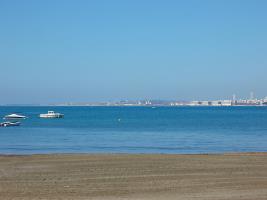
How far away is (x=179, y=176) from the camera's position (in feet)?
75.9

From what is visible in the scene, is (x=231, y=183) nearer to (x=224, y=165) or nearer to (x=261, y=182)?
(x=261, y=182)

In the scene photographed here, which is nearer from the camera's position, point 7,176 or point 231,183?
point 231,183

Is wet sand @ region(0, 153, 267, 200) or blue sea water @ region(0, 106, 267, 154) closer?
wet sand @ region(0, 153, 267, 200)

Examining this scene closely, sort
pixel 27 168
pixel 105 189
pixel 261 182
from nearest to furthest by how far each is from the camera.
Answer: pixel 105 189 → pixel 261 182 → pixel 27 168

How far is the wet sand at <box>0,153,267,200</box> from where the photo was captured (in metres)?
18.1

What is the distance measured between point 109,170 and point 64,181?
427 centimetres

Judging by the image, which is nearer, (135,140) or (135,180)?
(135,180)

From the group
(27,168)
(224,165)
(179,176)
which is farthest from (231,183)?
(27,168)

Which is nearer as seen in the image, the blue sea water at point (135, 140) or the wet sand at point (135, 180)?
the wet sand at point (135, 180)

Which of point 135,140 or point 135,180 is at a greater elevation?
point 135,180

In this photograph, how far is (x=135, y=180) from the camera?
2178cm

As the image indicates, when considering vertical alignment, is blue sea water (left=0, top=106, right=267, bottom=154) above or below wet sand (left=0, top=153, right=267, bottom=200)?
below

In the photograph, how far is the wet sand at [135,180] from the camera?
18.1 m

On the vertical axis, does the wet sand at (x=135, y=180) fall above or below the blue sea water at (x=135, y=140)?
above
